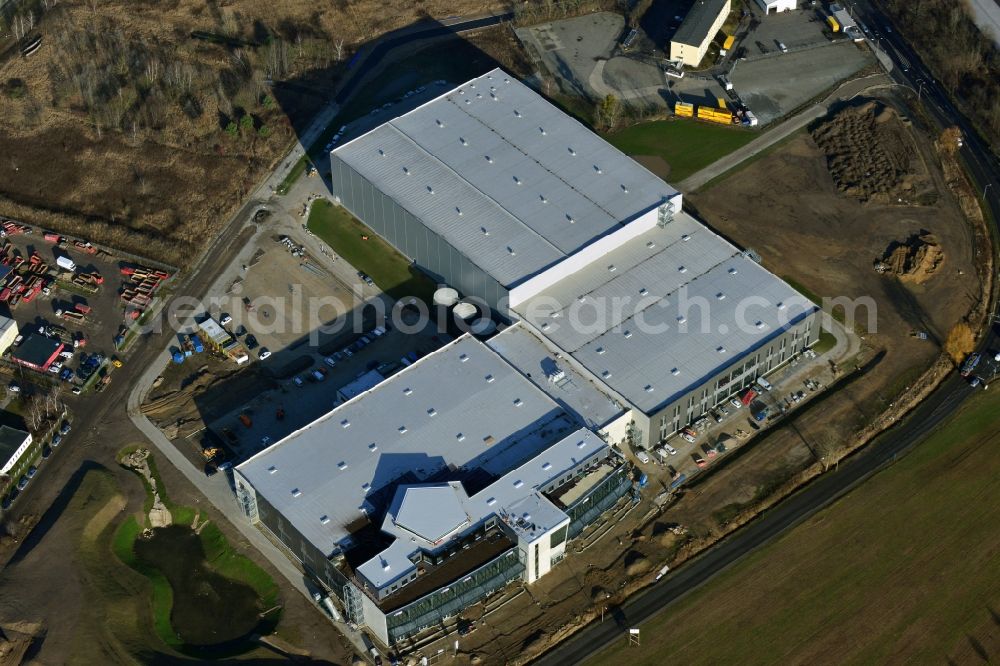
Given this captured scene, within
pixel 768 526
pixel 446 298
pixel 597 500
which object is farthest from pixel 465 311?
pixel 768 526

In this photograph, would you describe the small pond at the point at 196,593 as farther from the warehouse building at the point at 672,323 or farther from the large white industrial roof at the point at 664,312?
the large white industrial roof at the point at 664,312

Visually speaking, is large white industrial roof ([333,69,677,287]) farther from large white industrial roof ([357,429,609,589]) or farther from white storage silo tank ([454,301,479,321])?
large white industrial roof ([357,429,609,589])

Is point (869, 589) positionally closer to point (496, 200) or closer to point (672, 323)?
point (672, 323)

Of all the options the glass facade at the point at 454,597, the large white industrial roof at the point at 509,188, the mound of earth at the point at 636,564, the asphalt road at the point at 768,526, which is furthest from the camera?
the large white industrial roof at the point at 509,188

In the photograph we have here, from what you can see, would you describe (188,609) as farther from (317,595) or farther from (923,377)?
(923,377)

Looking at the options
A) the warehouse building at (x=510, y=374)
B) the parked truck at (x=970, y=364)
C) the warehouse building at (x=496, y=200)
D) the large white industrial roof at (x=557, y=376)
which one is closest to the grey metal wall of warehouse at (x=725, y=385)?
the warehouse building at (x=510, y=374)

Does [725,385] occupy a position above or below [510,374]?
below

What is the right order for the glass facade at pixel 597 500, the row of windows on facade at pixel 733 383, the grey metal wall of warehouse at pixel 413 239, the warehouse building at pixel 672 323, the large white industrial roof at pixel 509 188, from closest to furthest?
the glass facade at pixel 597 500 → the row of windows on facade at pixel 733 383 → the warehouse building at pixel 672 323 → the grey metal wall of warehouse at pixel 413 239 → the large white industrial roof at pixel 509 188
